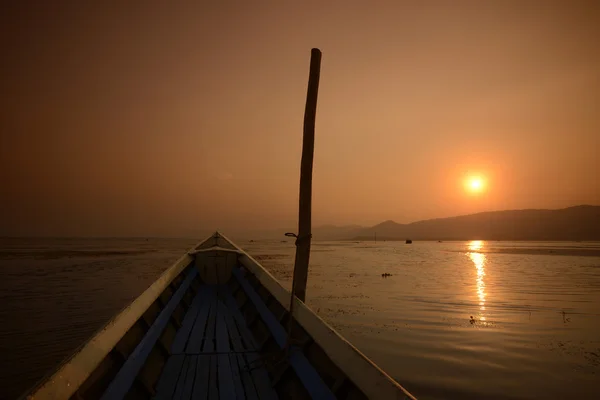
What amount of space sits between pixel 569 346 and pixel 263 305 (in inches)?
259

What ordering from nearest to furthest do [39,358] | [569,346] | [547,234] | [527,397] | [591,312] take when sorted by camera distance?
[527,397] → [39,358] → [569,346] → [591,312] → [547,234]

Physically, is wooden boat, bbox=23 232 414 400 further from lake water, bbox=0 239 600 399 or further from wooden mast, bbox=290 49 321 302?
lake water, bbox=0 239 600 399

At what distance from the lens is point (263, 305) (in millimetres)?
6207

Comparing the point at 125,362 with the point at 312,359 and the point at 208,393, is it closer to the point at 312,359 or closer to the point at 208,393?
the point at 208,393

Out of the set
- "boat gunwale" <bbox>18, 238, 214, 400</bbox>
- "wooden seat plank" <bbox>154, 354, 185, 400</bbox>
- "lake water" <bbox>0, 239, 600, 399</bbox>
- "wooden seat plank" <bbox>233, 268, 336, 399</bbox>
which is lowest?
"lake water" <bbox>0, 239, 600, 399</bbox>

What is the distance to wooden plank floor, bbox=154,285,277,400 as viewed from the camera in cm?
354

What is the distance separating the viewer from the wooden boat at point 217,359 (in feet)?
8.52

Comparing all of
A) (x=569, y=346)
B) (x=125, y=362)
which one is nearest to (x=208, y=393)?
(x=125, y=362)

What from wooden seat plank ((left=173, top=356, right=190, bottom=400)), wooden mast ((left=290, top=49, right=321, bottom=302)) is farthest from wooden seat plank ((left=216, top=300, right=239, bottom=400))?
wooden mast ((left=290, top=49, right=321, bottom=302))

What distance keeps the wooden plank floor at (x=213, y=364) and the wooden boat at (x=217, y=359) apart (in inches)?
0.5

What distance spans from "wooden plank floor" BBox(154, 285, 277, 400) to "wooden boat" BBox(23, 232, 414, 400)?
12mm

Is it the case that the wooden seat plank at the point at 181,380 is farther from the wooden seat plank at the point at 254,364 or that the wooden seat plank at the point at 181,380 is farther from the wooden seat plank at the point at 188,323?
the wooden seat plank at the point at 254,364

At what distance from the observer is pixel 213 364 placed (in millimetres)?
4234

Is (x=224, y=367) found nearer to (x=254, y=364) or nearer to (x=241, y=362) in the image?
(x=241, y=362)
